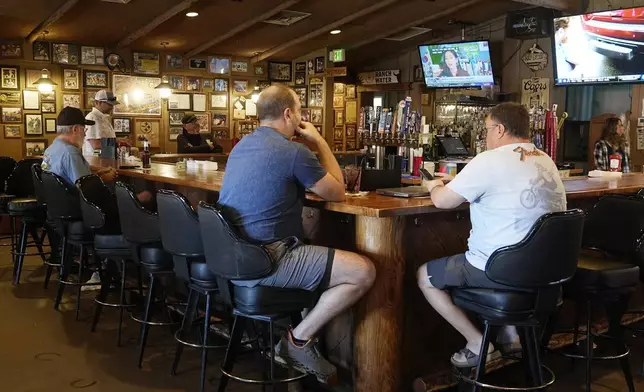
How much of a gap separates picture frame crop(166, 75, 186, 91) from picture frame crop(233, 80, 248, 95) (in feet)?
3.15

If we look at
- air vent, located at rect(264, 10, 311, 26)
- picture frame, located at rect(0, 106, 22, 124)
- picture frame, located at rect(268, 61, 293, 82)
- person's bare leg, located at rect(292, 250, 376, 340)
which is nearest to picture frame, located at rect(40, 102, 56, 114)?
picture frame, located at rect(0, 106, 22, 124)

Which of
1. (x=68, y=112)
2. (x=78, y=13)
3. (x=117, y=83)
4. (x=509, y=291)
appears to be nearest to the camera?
(x=509, y=291)

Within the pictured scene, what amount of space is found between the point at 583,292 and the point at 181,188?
2.87 m

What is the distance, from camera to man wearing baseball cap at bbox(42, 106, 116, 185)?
14.8ft

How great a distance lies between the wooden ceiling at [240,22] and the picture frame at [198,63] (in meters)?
0.14

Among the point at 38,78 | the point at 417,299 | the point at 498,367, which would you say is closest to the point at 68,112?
the point at 417,299

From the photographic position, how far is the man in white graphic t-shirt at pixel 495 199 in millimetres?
2598

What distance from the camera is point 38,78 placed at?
9672 mm

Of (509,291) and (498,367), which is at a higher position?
(509,291)

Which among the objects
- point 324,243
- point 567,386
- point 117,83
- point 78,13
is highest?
A: point 78,13

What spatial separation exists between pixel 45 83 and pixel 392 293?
27.1 feet

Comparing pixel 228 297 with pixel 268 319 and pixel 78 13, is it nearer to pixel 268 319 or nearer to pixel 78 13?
pixel 268 319

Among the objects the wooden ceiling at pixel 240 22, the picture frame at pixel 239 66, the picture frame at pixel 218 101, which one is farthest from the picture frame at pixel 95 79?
the picture frame at pixel 239 66

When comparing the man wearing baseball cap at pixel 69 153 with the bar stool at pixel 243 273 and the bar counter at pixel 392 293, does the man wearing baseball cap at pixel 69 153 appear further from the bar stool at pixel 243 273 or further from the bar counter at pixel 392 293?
the bar stool at pixel 243 273
